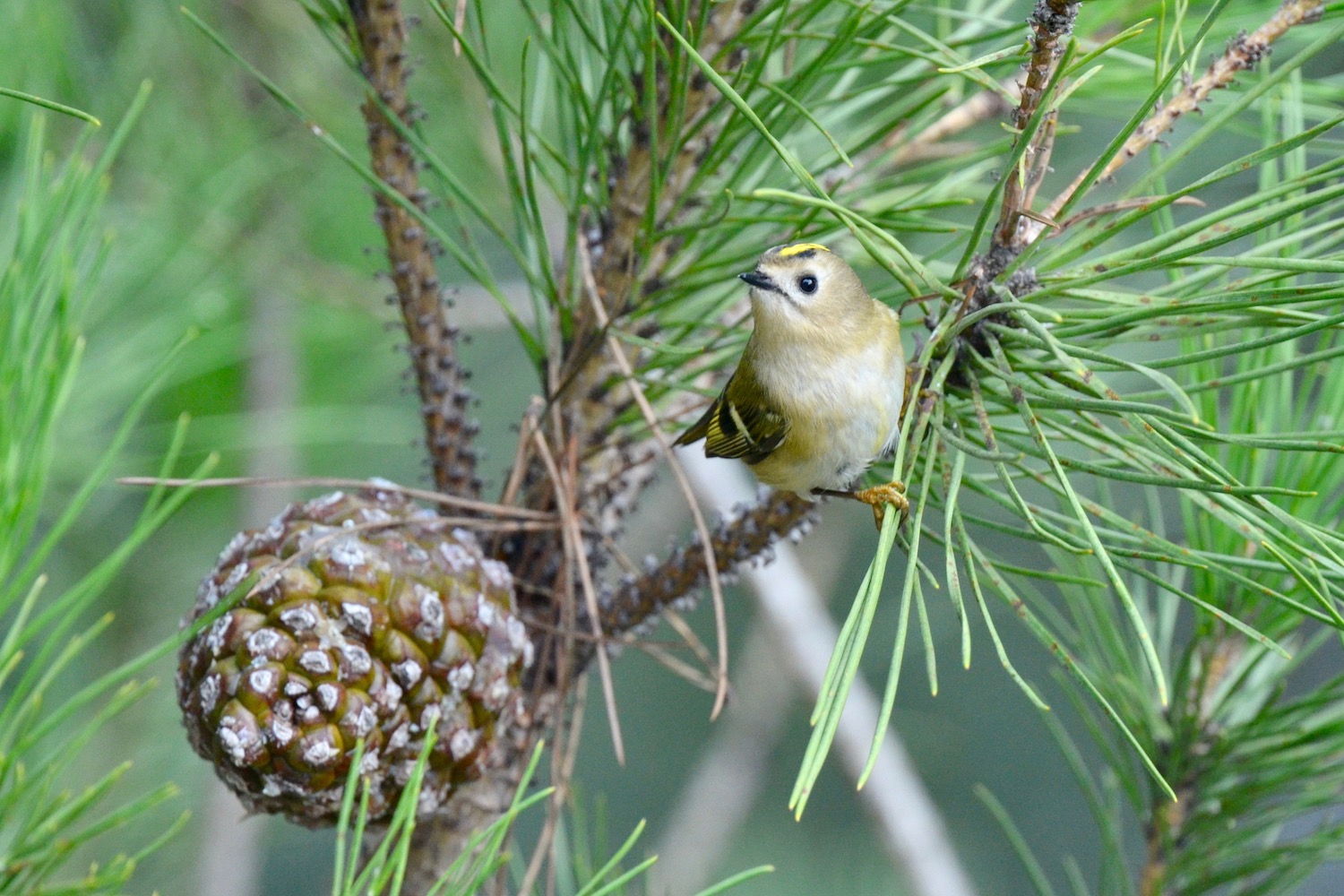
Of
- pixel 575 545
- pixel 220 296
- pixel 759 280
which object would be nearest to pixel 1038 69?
pixel 759 280

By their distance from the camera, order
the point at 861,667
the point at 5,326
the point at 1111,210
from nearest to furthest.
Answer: the point at 1111,210 < the point at 5,326 < the point at 861,667

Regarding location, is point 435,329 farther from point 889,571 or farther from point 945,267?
point 889,571

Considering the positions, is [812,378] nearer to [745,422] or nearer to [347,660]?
[745,422]

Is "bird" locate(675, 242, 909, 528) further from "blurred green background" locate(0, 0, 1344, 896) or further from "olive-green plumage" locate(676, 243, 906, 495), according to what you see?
"blurred green background" locate(0, 0, 1344, 896)

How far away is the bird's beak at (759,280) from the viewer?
90 centimetres

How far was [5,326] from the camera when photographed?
0.81 metres

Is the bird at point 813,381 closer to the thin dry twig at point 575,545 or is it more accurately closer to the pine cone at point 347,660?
the thin dry twig at point 575,545

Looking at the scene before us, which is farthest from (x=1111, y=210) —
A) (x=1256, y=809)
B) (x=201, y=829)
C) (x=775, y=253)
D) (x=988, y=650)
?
(x=988, y=650)

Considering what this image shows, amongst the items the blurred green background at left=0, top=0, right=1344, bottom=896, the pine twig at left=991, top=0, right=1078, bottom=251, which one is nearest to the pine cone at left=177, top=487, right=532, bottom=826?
the pine twig at left=991, top=0, right=1078, bottom=251

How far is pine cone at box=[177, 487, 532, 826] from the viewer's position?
704mm

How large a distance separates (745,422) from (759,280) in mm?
130

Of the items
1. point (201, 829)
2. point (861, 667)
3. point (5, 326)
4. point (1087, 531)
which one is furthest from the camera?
point (861, 667)

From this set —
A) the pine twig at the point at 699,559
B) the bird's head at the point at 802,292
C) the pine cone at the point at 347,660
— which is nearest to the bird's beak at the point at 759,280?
the bird's head at the point at 802,292

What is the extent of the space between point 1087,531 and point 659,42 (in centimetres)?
48
